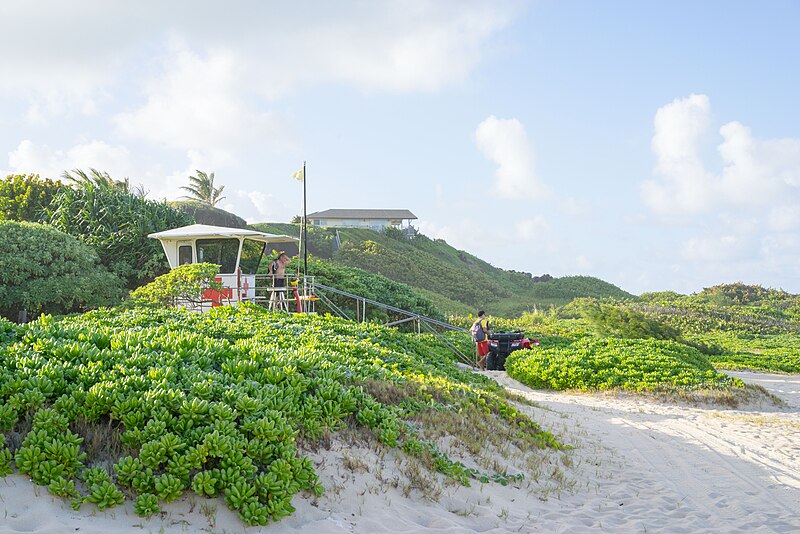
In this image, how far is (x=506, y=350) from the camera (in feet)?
61.1

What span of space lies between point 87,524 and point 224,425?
1.08 meters

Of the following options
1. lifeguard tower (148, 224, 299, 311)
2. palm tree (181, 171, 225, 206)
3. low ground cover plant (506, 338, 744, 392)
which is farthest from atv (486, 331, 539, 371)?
palm tree (181, 171, 225, 206)

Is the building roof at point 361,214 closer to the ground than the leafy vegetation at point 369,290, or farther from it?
farther from it

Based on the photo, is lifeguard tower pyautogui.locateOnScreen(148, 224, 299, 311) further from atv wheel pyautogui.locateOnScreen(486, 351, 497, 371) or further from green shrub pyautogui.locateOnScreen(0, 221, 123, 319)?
atv wheel pyautogui.locateOnScreen(486, 351, 497, 371)

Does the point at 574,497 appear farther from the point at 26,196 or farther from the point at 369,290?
the point at 26,196

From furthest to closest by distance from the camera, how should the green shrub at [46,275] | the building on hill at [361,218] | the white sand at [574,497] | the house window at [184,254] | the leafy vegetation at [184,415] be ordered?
the building on hill at [361,218], the house window at [184,254], the green shrub at [46,275], the leafy vegetation at [184,415], the white sand at [574,497]

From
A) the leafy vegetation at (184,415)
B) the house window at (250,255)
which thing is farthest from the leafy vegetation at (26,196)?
the leafy vegetation at (184,415)

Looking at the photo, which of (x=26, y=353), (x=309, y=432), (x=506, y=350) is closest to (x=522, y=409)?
(x=309, y=432)

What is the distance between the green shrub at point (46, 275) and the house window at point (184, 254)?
9.83ft

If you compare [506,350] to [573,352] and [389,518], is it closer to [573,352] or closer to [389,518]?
[573,352]

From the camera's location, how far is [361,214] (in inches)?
2773

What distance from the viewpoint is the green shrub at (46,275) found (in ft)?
55.8

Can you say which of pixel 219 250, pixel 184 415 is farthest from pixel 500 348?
pixel 184 415

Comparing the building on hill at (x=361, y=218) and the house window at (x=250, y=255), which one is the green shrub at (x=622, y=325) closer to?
the house window at (x=250, y=255)
